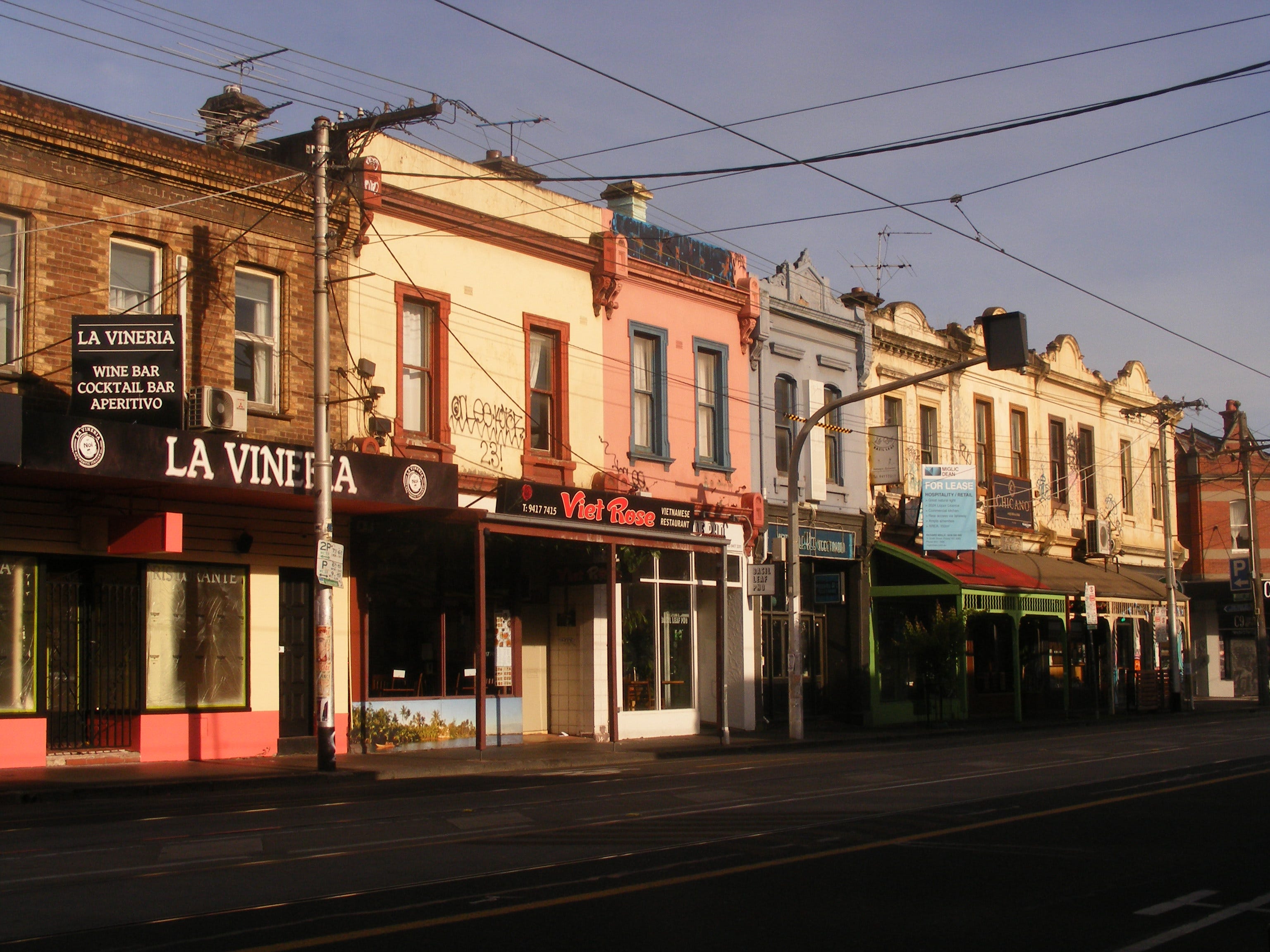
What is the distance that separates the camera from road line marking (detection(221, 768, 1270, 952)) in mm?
7098

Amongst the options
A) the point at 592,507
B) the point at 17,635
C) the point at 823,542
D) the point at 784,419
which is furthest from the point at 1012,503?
the point at 17,635

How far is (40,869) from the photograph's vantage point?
9.49 meters

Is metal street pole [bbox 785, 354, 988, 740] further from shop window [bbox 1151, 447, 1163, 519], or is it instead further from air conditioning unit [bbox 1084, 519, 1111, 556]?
shop window [bbox 1151, 447, 1163, 519]

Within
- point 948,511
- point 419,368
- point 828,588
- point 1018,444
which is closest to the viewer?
point 419,368

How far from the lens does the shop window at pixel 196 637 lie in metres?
18.6

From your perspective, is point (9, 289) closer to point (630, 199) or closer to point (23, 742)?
point (23, 742)

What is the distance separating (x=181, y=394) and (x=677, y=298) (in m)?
11.9

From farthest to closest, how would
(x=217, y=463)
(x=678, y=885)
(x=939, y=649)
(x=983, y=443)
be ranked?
(x=983, y=443), (x=939, y=649), (x=217, y=463), (x=678, y=885)

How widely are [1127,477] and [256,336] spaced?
30.7m

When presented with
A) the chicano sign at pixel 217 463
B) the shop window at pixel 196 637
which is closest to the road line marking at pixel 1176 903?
the chicano sign at pixel 217 463

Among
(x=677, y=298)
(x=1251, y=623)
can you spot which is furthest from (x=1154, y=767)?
(x=1251, y=623)

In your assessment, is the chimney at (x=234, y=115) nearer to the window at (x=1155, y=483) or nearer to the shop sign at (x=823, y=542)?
the shop sign at (x=823, y=542)

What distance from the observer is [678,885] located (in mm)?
8719

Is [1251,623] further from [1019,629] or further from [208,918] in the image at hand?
[208,918]
